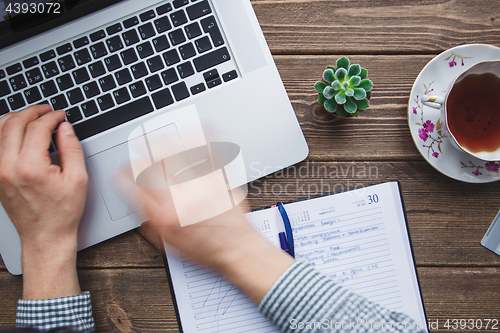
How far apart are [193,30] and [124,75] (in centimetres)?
14

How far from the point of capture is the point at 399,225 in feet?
1.97

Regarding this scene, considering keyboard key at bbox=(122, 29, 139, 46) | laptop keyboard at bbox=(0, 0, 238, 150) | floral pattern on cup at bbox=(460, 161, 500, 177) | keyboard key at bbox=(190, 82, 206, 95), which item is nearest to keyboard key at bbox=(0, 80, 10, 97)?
laptop keyboard at bbox=(0, 0, 238, 150)

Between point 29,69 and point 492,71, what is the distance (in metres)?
0.81

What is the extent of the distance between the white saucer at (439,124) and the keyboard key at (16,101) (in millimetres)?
699

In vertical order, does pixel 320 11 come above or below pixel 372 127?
above

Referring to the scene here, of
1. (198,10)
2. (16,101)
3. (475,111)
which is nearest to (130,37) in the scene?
(198,10)

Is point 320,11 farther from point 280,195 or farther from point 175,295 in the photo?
point 175,295

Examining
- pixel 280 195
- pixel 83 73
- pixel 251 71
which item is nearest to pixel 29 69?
pixel 83 73

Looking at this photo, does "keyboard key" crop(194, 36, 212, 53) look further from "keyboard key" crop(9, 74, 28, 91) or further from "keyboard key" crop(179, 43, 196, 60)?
"keyboard key" crop(9, 74, 28, 91)

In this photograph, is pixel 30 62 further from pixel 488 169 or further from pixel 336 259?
pixel 488 169

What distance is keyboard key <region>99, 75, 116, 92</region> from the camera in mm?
552

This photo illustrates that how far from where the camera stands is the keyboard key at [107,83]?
55 centimetres

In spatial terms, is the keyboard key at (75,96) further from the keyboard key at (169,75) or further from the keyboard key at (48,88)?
the keyboard key at (169,75)

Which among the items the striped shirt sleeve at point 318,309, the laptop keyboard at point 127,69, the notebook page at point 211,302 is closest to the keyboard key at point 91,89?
the laptop keyboard at point 127,69
